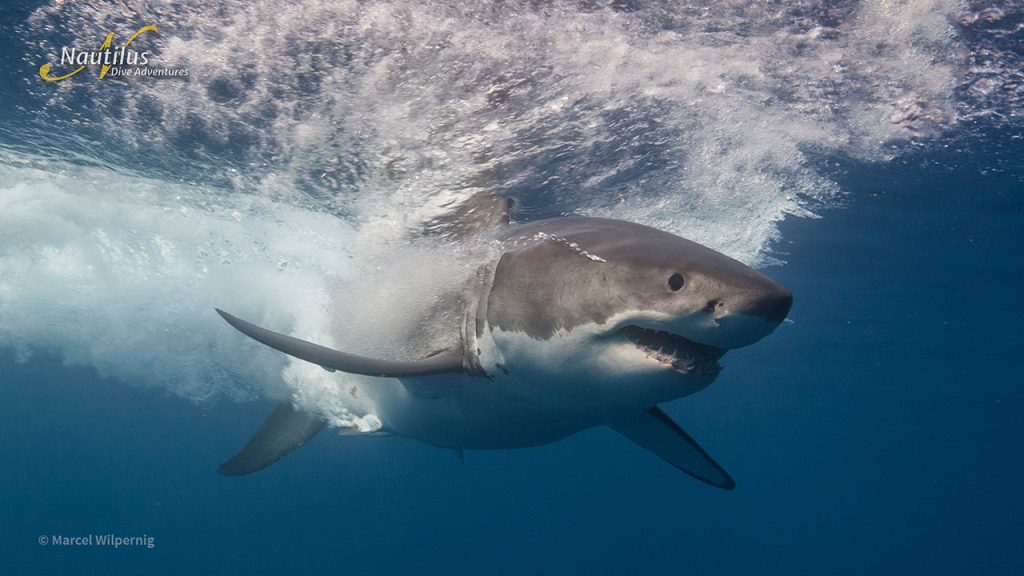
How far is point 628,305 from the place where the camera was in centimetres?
327

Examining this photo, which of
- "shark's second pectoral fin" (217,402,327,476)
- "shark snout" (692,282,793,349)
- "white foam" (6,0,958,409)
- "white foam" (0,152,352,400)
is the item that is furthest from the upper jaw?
"white foam" (0,152,352,400)

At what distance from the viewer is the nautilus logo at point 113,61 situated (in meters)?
7.37

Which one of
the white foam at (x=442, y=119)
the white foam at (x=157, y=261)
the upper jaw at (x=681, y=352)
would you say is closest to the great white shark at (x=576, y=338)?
the upper jaw at (x=681, y=352)

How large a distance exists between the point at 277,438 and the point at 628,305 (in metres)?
7.17

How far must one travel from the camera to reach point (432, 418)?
6188 millimetres

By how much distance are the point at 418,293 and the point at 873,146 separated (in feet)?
27.9

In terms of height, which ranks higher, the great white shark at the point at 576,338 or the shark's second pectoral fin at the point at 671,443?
the great white shark at the point at 576,338

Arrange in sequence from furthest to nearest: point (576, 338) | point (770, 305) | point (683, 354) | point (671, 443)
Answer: point (671, 443) < point (576, 338) < point (683, 354) < point (770, 305)

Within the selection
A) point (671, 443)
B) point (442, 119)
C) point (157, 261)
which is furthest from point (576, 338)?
point (157, 261)

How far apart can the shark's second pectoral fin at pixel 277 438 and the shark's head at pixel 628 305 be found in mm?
5549

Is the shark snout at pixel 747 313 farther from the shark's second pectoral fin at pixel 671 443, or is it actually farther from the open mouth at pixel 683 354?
the shark's second pectoral fin at pixel 671 443

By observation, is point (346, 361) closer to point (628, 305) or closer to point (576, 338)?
point (576, 338)

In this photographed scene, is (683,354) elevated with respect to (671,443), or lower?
elevated

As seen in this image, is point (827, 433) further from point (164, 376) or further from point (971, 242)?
point (164, 376)
